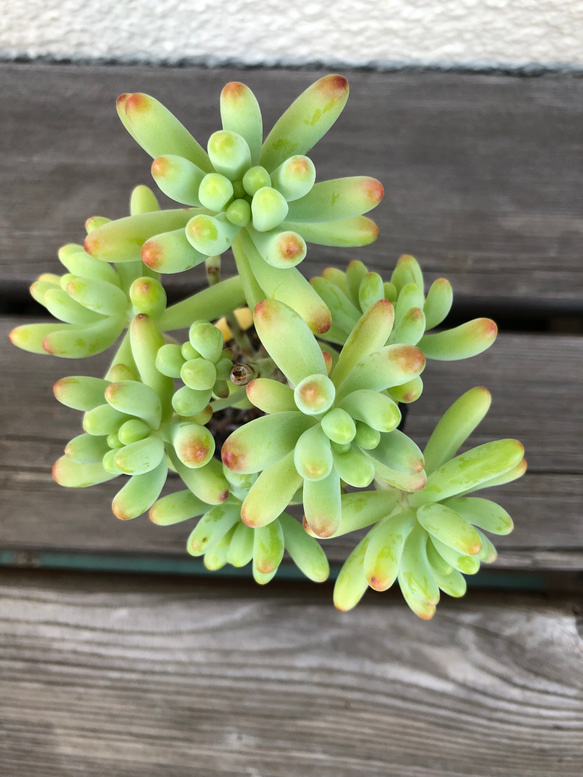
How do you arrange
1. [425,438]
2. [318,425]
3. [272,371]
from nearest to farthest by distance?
[318,425]
[272,371]
[425,438]

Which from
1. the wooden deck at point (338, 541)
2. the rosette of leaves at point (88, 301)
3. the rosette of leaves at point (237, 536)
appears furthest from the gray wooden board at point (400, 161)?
the rosette of leaves at point (237, 536)

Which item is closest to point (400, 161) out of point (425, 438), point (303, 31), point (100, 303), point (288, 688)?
point (303, 31)

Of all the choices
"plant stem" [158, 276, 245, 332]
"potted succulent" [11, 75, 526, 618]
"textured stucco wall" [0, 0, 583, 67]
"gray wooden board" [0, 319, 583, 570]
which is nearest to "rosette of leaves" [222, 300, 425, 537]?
"potted succulent" [11, 75, 526, 618]

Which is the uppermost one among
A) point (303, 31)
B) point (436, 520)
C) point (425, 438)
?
point (303, 31)

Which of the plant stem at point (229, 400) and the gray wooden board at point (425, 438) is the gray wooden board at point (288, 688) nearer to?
the gray wooden board at point (425, 438)

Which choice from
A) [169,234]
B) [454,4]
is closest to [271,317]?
[169,234]

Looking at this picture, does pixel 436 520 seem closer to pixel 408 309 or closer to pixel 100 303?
pixel 408 309

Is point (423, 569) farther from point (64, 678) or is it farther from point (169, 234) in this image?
point (64, 678)

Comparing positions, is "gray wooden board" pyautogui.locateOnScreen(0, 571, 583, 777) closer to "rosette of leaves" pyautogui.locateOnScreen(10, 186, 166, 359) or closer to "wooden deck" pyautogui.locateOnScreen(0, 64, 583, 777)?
"wooden deck" pyautogui.locateOnScreen(0, 64, 583, 777)
